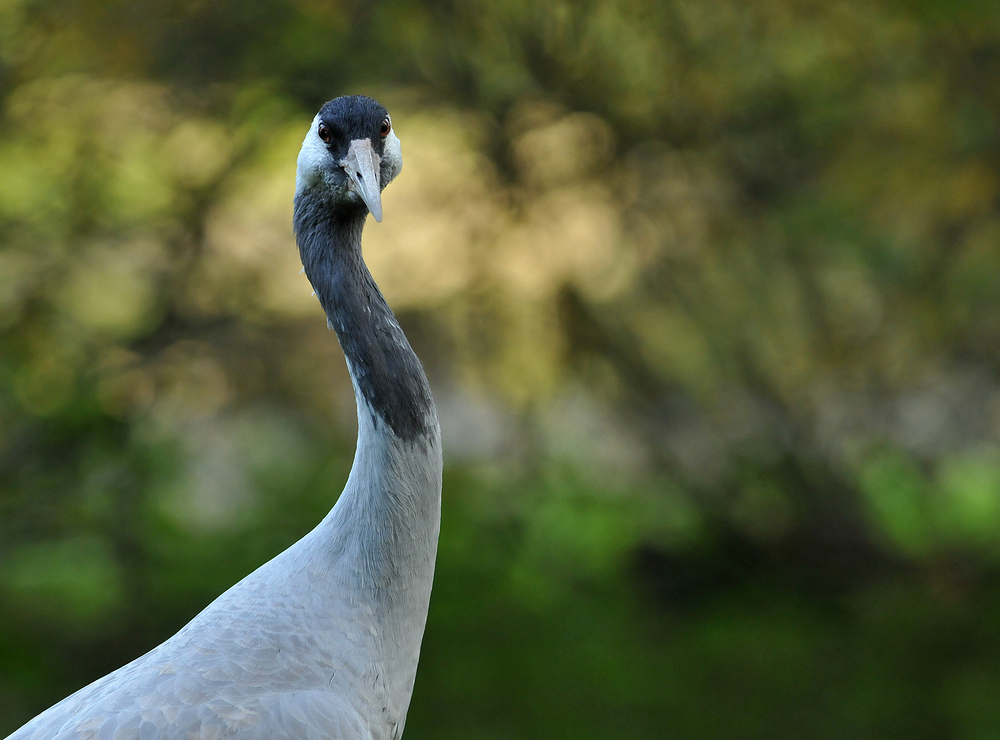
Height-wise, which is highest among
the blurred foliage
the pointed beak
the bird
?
the blurred foliage

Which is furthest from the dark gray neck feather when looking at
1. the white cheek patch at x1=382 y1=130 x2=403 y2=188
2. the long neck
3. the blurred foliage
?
the blurred foliage

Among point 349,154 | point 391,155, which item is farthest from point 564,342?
point 349,154

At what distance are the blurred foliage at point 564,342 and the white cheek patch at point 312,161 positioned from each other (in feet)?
10.7

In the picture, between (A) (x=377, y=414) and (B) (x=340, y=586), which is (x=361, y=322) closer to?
(A) (x=377, y=414)

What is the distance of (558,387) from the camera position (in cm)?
600

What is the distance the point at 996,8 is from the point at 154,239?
4743 millimetres

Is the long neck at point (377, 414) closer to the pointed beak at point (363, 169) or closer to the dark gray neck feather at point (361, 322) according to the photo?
the dark gray neck feather at point (361, 322)

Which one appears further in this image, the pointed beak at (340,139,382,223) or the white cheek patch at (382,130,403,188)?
the white cheek patch at (382,130,403,188)

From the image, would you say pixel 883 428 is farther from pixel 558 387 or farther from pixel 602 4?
pixel 602 4

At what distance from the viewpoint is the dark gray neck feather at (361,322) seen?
220 centimetres

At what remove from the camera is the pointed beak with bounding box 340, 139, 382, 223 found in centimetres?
206

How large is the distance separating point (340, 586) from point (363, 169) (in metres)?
0.92

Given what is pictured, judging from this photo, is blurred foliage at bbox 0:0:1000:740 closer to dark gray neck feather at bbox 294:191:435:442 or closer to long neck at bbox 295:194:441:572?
long neck at bbox 295:194:441:572

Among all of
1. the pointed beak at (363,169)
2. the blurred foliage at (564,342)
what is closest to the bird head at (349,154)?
the pointed beak at (363,169)
